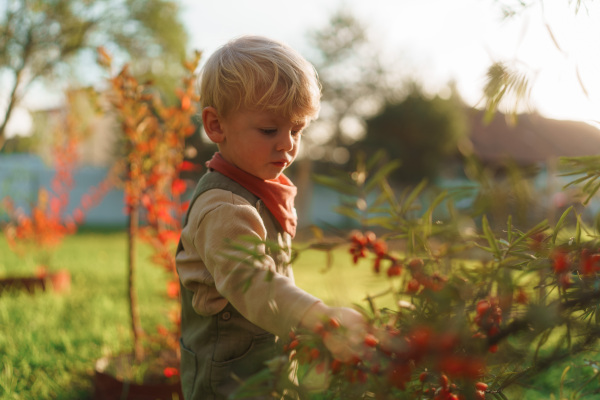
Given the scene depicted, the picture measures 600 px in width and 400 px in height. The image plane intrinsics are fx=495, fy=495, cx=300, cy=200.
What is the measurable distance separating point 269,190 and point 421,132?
19.0 m

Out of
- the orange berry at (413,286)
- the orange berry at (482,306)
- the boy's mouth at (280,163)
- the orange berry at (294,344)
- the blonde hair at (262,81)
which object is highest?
the blonde hair at (262,81)

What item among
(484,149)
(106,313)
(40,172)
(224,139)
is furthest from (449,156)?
(224,139)

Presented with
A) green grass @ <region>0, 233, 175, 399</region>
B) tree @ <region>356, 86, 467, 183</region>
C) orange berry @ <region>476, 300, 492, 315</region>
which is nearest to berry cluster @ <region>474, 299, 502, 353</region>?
orange berry @ <region>476, 300, 492, 315</region>

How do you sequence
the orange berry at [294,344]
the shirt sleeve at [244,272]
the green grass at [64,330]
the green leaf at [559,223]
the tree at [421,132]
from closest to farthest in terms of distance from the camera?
the orange berry at [294,344], the green leaf at [559,223], the shirt sleeve at [244,272], the green grass at [64,330], the tree at [421,132]

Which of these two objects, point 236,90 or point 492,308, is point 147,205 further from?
point 492,308

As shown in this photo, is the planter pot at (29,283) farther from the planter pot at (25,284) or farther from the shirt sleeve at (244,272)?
Result: the shirt sleeve at (244,272)

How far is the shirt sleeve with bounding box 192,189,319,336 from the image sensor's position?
894 millimetres

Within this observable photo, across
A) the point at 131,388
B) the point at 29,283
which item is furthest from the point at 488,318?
the point at 29,283

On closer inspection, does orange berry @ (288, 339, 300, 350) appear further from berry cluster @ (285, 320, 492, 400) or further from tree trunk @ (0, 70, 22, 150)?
tree trunk @ (0, 70, 22, 150)

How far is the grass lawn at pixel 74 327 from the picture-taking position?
221 cm

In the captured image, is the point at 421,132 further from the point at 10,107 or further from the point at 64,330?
the point at 64,330

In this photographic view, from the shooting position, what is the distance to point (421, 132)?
770 inches

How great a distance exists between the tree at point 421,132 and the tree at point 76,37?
12.4 meters

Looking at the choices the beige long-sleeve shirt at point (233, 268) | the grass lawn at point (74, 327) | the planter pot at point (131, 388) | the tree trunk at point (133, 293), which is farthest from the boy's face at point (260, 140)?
the tree trunk at point (133, 293)
